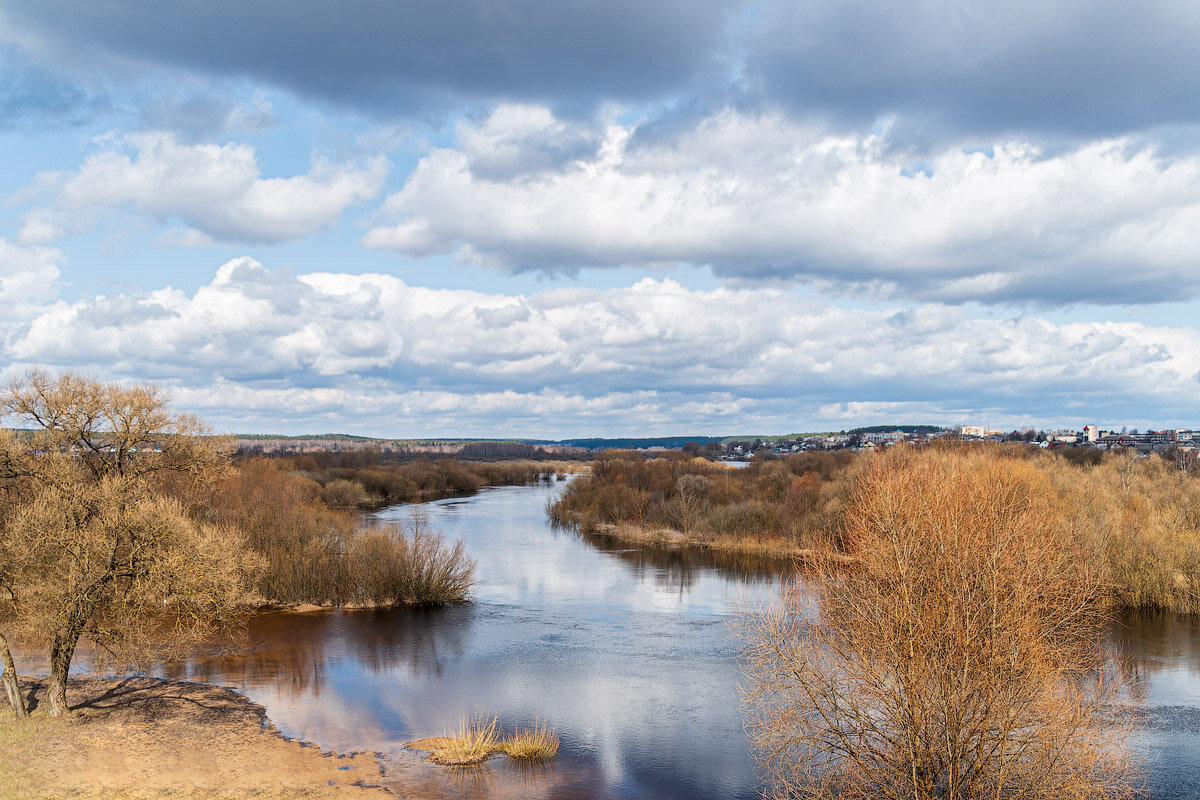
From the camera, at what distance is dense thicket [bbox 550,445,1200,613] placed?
40188 mm

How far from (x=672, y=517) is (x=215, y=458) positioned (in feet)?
170

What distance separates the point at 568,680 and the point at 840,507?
1324 inches

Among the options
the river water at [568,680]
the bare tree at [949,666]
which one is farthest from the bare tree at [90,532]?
the bare tree at [949,666]

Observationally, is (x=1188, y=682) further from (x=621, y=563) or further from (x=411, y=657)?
(x=621, y=563)

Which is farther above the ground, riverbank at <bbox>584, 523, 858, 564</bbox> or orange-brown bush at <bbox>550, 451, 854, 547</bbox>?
orange-brown bush at <bbox>550, 451, 854, 547</bbox>

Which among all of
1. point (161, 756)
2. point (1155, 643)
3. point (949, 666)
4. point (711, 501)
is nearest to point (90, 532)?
point (161, 756)

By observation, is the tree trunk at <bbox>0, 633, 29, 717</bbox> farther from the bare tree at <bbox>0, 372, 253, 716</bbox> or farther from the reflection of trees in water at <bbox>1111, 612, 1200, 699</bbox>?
the reflection of trees in water at <bbox>1111, 612, 1200, 699</bbox>

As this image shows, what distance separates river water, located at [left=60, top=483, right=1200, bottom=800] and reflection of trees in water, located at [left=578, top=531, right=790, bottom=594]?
1.04m

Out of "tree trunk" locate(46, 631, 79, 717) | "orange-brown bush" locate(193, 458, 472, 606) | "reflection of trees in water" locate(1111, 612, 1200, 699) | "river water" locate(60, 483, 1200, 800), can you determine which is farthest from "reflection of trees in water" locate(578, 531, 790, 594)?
"tree trunk" locate(46, 631, 79, 717)

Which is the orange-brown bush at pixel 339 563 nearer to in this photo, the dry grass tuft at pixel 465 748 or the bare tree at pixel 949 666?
the dry grass tuft at pixel 465 748

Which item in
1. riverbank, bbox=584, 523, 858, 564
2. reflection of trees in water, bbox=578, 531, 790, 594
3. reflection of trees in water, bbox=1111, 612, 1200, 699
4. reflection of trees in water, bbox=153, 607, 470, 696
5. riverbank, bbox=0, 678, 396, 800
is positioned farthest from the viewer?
riverbank, bbox=584, 523, 858, 564

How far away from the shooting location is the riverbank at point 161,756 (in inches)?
665

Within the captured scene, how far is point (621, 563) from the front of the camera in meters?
55.3

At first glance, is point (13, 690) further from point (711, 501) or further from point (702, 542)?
Result: point (711, 501)
